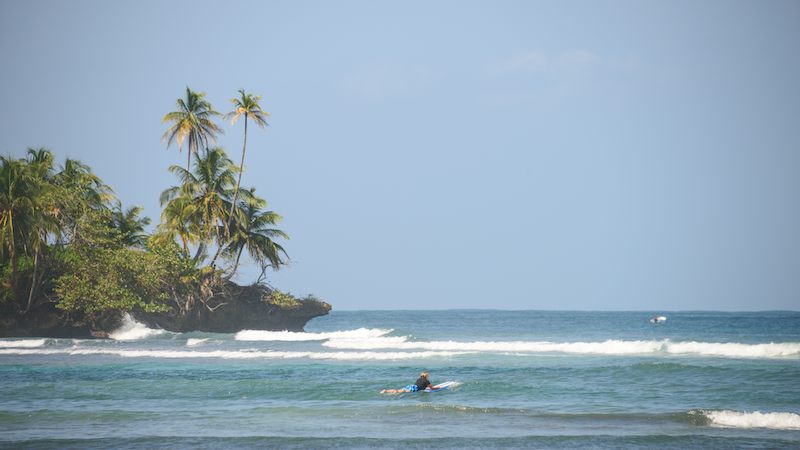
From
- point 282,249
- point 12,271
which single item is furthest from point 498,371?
point 12,271

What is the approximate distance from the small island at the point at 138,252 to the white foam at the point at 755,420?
3106cm

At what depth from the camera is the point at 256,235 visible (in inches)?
1554

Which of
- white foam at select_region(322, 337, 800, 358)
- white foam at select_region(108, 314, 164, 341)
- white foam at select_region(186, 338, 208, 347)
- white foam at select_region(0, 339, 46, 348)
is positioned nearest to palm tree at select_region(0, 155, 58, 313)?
white foam at select_region(0, 339, 46, 348)

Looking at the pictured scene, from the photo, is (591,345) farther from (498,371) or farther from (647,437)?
(647,437)

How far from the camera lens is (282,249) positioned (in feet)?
134

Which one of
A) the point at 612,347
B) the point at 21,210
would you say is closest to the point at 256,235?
the point at 21,210

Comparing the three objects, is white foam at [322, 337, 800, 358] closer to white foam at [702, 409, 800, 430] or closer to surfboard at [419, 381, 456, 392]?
surfboard at [419, 381, 456, 392]

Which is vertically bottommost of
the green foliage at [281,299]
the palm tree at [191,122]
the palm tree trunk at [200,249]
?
the green foliage at [281,299]

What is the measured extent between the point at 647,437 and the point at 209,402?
1092cm

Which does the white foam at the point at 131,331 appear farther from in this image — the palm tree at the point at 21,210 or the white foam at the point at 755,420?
the white foam at the point at 755,420

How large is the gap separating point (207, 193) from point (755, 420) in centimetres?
3449

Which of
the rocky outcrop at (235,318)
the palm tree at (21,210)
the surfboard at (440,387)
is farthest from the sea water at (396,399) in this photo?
the rocky outcrop at (235,318)

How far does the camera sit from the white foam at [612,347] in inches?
928

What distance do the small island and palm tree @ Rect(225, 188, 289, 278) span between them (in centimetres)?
8
